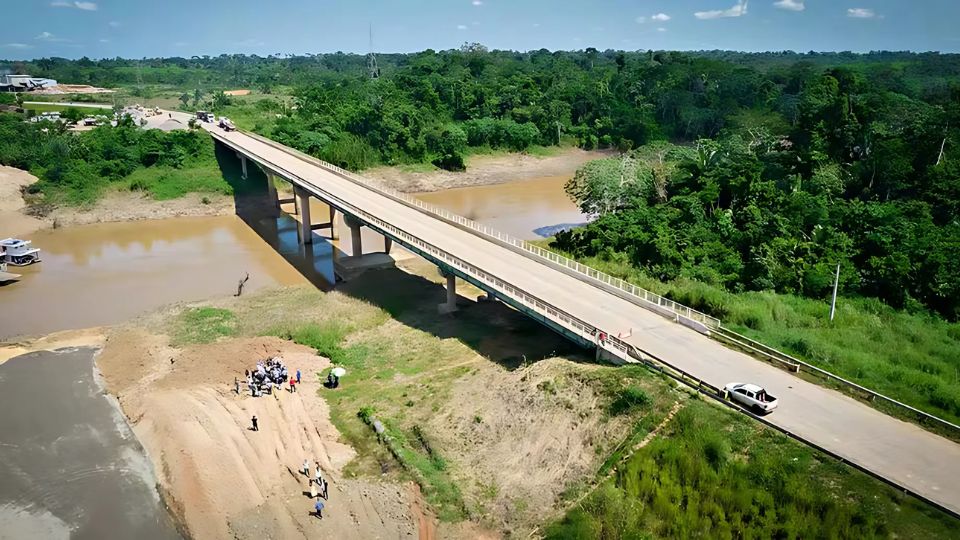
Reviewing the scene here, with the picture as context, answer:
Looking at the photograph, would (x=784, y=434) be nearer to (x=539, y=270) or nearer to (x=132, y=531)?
(x=539, y=270)

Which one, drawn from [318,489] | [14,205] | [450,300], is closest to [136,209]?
[14,205]

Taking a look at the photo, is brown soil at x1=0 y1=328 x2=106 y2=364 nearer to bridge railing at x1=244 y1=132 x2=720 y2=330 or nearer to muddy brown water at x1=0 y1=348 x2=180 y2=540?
muddy brown water at x1=0 y1=348 x2=180 y2=540

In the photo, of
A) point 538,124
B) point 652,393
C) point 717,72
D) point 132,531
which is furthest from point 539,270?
point 717,72

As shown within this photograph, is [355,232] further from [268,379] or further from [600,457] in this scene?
[600,457]

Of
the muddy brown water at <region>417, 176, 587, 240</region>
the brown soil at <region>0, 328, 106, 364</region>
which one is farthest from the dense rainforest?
the brown soil at <region>0, 328, 106, 364</region>

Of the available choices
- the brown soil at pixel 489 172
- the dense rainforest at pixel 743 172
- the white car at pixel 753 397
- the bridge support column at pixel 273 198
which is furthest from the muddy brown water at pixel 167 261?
the white car at pixel 753 397

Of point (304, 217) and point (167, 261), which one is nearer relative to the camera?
point (167, 261)

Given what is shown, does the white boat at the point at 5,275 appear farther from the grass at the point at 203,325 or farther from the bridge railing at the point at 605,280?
the bridge railing at the point at 605,280
